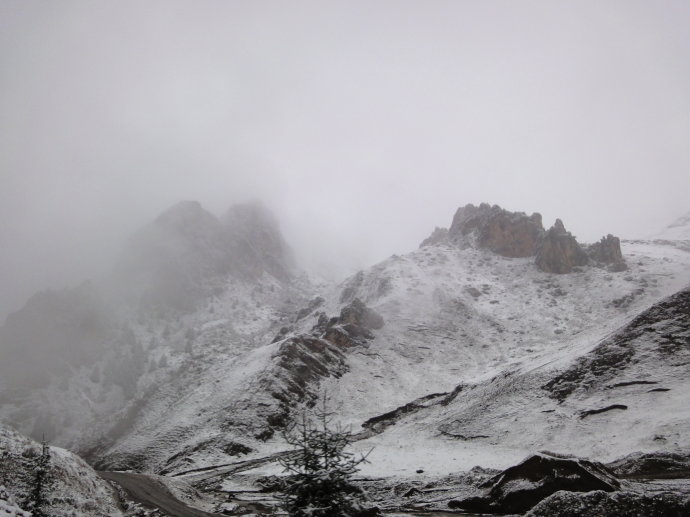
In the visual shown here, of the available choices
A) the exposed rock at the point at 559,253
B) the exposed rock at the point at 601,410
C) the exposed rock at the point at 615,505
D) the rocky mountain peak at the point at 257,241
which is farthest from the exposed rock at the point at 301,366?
the rocky mountain peak at the point at 257,241

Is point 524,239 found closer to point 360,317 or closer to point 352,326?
point 360,317

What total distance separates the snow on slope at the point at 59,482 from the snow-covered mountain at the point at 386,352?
67.8 feet

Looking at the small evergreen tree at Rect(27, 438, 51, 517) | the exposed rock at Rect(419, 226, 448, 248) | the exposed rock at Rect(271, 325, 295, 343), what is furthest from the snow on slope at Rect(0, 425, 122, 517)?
the exposed rock at Rect(419, 226, 448, 248)

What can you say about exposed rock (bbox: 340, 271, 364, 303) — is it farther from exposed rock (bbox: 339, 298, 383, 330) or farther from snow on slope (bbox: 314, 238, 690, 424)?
exposed rock (bbox: 339, 298, 383, 330)

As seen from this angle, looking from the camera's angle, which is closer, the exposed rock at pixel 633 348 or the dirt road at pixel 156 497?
the dirt road at pixel 156 497

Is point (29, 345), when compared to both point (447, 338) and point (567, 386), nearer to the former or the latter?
point (447, 338)

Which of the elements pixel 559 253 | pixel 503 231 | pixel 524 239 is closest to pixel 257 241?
pixel 503 231

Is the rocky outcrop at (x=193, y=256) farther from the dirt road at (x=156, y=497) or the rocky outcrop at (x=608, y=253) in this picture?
the rocky outcrop at (x=608, y=253)

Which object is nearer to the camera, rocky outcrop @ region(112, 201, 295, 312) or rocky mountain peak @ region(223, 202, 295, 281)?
rocky outcrop @ region(112, 201, 295, 312)

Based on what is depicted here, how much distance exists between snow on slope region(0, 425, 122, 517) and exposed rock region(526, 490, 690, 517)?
66.1ft

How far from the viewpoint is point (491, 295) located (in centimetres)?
9406

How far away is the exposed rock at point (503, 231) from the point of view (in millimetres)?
109250

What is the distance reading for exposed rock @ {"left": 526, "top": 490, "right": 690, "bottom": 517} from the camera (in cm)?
1342

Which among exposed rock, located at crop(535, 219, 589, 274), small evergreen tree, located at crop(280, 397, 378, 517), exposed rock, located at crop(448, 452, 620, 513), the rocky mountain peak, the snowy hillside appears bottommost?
the snowy hillside
